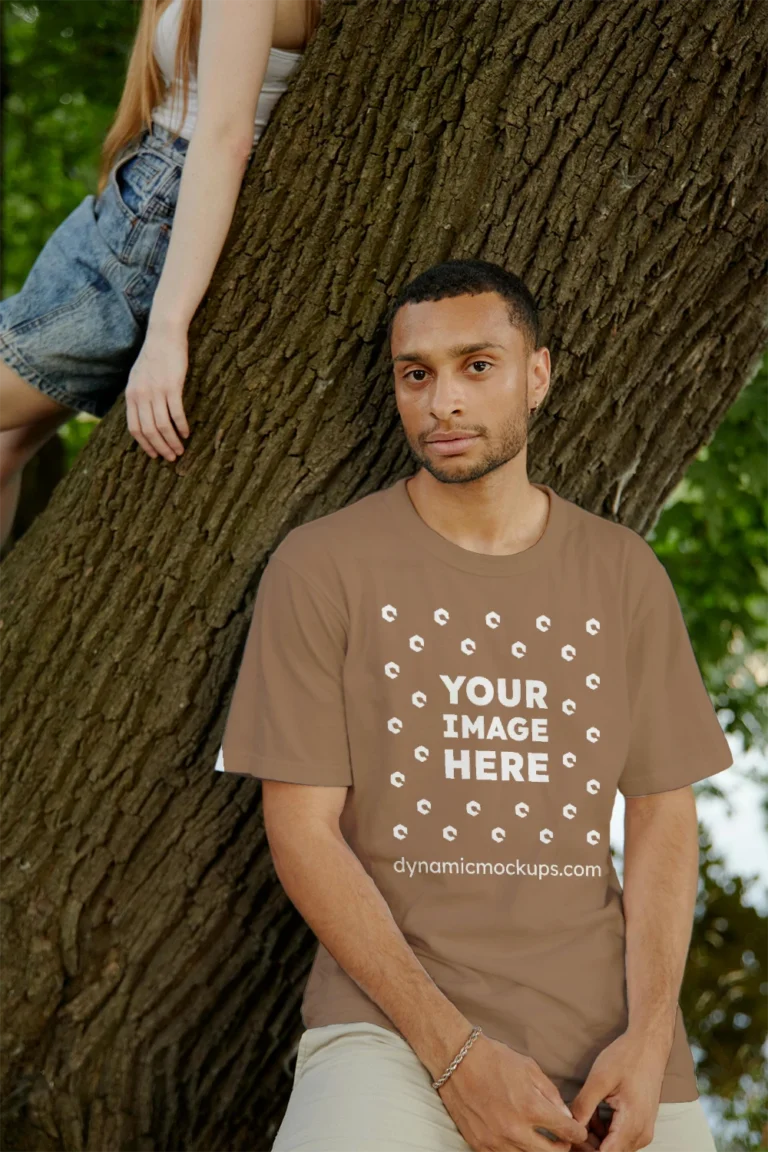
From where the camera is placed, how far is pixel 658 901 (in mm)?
2561

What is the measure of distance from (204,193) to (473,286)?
63 centimetres

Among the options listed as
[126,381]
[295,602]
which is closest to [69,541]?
[126,381]

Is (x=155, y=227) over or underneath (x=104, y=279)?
over

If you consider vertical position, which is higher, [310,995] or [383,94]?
[383,94]

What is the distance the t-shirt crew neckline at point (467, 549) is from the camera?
8.48ft

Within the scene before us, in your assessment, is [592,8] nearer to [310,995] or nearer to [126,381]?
[126,381]

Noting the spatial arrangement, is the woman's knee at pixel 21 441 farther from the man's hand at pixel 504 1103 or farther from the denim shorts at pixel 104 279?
the man's hand at pixel 504 1103

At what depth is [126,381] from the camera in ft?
10.0

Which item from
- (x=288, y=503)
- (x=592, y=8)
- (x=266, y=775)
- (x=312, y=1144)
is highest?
(x=592, y=8)

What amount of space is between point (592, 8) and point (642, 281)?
59cm

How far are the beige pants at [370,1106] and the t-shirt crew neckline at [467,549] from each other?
3.10 ft

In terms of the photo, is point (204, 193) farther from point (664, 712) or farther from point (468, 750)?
point (664, 712)

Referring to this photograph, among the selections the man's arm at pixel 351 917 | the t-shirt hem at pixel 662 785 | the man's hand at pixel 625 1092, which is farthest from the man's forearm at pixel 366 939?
the t-shirt hem at pixel 662 785

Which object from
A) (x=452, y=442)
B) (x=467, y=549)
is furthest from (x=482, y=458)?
(x=467, y=549)
